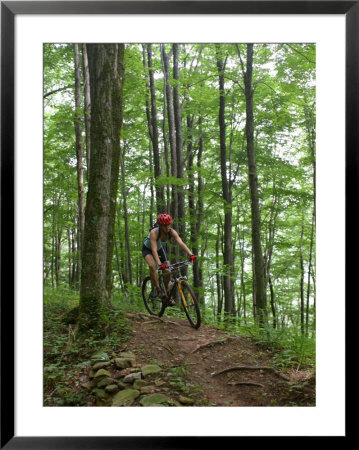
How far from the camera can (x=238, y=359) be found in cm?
452

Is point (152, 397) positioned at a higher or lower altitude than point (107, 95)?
lower

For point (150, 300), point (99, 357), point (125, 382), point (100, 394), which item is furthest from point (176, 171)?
point (100, 394)

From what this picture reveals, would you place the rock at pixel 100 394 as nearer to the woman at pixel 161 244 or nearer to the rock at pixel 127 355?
the rock at pixel 127 355

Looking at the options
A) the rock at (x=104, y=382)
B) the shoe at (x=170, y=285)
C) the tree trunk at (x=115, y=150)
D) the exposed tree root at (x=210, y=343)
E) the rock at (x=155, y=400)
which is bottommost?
the exposed tree root at (x=210, y=343)

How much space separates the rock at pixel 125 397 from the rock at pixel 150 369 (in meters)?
0.45

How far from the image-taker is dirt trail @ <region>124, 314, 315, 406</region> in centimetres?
329

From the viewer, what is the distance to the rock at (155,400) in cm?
312

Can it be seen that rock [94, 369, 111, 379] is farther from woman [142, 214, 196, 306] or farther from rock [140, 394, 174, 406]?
woman [142, 214, 196, 306]
